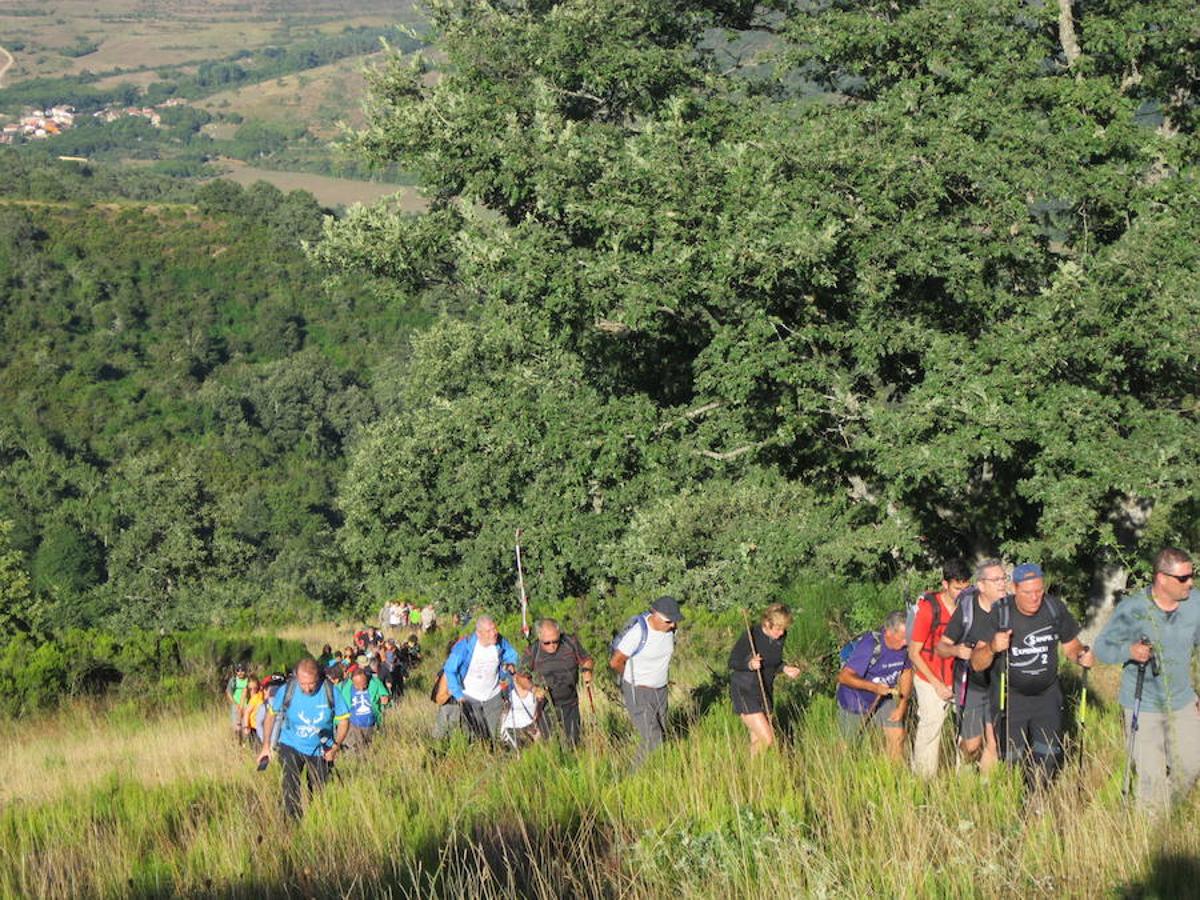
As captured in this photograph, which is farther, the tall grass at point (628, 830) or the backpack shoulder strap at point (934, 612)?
the backpack shoulder strap at point (934, 612)

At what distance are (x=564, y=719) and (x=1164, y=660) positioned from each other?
448 centimetres

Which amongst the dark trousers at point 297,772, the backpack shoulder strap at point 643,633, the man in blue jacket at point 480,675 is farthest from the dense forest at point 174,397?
the backpack shoulder strap at point 643,633

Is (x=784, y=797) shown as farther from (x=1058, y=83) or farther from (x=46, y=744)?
(x=46, y=744)

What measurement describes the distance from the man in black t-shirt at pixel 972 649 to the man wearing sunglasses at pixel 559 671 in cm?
289

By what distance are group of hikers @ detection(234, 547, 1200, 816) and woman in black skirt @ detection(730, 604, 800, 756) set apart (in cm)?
1

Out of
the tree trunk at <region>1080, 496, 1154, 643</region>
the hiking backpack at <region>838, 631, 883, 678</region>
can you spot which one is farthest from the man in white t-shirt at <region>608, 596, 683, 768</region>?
the tree trunk at <region>1080, 496, 1154, 643</region>

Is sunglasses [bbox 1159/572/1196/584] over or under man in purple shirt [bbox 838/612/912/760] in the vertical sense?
over

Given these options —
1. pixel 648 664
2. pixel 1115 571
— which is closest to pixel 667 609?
pixel 648 664

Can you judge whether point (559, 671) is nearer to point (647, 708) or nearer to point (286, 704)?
point (647, 708)

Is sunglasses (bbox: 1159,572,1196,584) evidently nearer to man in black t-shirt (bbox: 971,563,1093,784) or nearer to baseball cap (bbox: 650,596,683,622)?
man in black t-shirt (bbox: 971,563,1093,784)

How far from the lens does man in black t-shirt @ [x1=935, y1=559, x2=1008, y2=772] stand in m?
6.87

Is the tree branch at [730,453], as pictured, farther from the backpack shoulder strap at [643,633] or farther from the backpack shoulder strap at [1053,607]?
the backpack shoulder strap at [1053,607]

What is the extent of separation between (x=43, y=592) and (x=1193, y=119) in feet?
261

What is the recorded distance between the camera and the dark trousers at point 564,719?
9.19m
